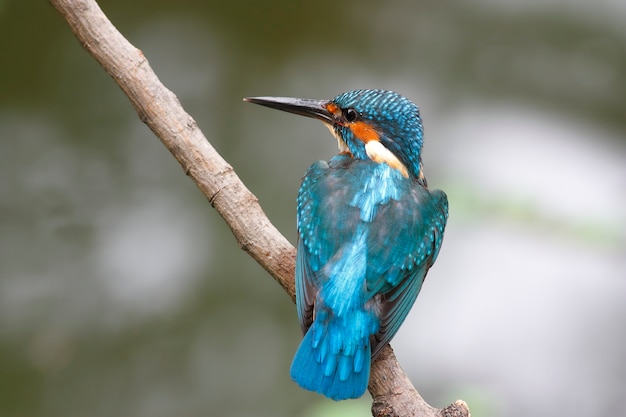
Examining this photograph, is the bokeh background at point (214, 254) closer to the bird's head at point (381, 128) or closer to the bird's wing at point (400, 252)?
the bird's head at point (381, 128)

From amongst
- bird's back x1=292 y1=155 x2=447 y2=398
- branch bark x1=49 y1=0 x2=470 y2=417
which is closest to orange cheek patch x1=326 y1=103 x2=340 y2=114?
bird's back x1=292 y1=155 x2=447 y2=398

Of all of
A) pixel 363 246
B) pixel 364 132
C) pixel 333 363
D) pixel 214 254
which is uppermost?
pixel 364 132

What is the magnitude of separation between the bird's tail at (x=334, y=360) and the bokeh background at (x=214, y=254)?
1797 millimetres

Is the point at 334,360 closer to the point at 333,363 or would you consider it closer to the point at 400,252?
the point at 333,363

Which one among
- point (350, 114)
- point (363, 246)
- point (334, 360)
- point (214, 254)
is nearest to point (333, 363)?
point (334, 360)

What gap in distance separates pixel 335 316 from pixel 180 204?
7.06ft

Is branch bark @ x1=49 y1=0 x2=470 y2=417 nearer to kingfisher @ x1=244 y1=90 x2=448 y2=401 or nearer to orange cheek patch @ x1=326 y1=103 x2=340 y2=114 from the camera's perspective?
kingfisher @ x1=244 y1=90 x2=448 y2=401

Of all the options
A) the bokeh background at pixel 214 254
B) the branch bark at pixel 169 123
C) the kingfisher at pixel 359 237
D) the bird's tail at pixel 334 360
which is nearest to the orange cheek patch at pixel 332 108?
the kingfisher at pixel 359 237

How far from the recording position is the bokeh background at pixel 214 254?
13.8 ft

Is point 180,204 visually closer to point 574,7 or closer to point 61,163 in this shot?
point 61,163

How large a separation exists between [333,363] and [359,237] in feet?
1.19

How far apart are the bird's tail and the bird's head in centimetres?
62

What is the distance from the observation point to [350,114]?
2836 mm

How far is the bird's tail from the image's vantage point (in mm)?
2283
